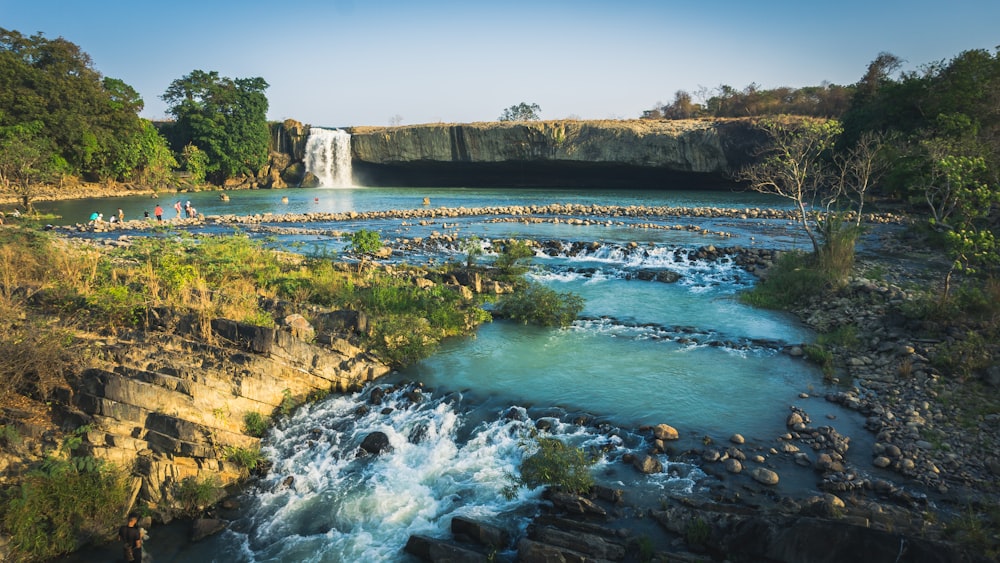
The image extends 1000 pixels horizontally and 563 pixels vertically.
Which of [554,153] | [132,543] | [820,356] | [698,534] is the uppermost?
[554,153]

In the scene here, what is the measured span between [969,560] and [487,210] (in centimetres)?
3128

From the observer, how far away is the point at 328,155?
59312 millimetres

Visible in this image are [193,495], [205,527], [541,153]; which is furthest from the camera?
[541,153]

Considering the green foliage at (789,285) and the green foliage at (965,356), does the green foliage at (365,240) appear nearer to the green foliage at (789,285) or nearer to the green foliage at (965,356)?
the green foliage at (789,285)

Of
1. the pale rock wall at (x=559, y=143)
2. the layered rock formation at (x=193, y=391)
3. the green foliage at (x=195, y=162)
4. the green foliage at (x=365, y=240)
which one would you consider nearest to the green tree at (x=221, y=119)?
the green foliage at (x=195, y=162)

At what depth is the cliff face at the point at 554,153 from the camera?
4756cm

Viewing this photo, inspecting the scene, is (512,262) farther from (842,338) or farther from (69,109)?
(69,109)

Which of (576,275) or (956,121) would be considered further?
(956,121)

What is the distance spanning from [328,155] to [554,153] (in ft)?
82.7

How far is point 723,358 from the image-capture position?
1066 centimetres

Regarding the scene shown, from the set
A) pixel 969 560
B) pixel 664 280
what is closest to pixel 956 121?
pixel 664 280

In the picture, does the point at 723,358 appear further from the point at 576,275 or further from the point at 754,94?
the point at 754,94

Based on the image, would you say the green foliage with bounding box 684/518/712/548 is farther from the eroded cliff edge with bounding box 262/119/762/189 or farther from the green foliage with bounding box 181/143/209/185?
the green foliage with bounding box 181/143/209/185

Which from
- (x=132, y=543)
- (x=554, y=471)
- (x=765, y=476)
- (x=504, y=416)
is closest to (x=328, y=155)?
(x=504, y=416)
